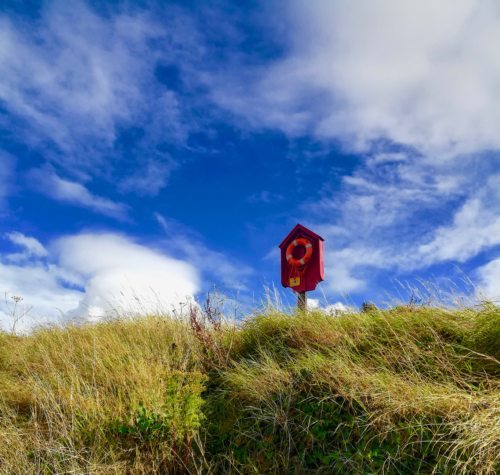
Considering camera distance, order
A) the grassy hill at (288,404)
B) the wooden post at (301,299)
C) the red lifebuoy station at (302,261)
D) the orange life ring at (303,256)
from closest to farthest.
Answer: the grassy hill at (288,404)
the wooden post at (301,299)
the red lifebuoy station at (302,261)
the orange life ring at (303,256)

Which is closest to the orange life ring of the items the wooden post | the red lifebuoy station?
the red lifebuoy station

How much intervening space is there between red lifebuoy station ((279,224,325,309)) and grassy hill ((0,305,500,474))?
191 centimetres

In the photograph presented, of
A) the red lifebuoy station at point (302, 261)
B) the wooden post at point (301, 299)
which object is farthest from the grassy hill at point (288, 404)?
the red lifebuoy station at point (302, 261)

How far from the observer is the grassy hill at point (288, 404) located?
3.90 metres

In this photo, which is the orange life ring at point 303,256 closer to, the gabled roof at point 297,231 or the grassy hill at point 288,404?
the gabled roof at point 297,231

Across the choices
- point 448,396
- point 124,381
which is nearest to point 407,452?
point 448,396

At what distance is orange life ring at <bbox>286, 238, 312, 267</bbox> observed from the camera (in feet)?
28.1

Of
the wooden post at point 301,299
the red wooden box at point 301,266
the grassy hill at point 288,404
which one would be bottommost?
the grassy hill at point 288,404

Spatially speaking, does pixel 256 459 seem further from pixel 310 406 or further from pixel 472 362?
pixel 472 362

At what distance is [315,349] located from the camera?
5805 millimetres

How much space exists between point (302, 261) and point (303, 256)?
106 millimetres

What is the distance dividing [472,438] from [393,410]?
2.22 ft

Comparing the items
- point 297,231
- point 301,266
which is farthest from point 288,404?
point 297,231

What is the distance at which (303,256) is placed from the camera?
8617mm
